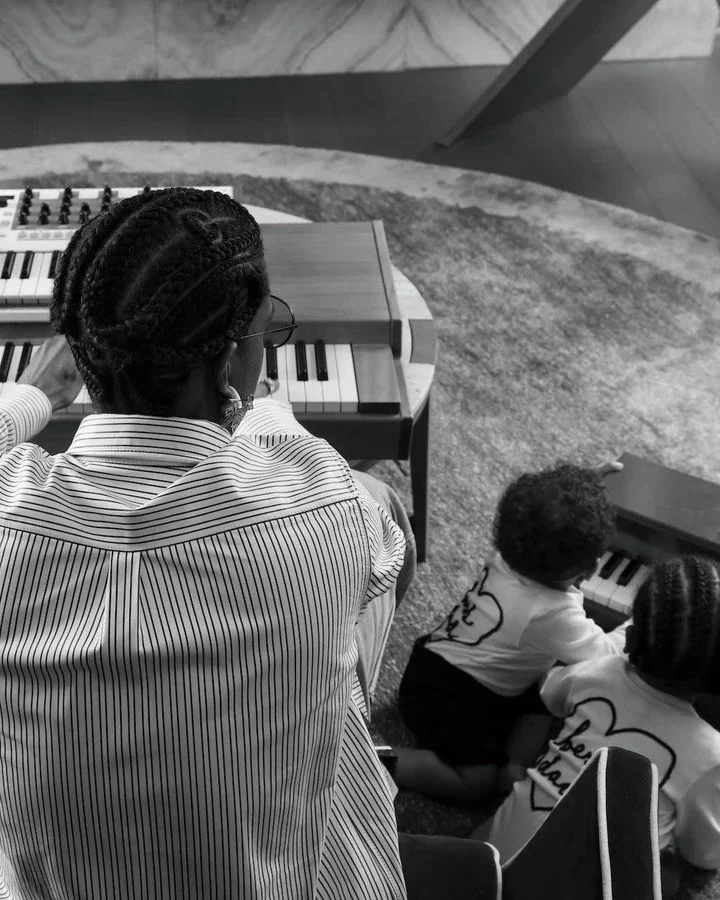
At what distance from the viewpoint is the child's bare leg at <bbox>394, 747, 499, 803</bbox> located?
1821 millimetres

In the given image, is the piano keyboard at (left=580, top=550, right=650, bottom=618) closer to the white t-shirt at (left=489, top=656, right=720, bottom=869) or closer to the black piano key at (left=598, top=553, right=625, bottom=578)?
the black piano key at (left=598, top=553, right=625, bottom=578)

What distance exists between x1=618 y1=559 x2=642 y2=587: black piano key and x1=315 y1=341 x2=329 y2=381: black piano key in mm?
697

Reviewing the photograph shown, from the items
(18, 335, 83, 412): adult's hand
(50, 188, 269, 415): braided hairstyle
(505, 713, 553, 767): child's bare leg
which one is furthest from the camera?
(505, 713, 553, 767): child's bare leg

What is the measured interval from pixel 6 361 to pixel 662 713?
1273 millimetres

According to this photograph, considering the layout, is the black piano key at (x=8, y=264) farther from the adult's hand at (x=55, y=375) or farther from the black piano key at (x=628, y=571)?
the black piano key at (x=628, y=571)

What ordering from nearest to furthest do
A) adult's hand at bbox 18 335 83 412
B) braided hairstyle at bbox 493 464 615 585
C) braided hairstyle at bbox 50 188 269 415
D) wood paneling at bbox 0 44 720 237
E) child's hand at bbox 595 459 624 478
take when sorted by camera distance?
braided hairstyle at bbox 50 188 269 415
adult's hand at bbox 18 335 83 412
braided hairstyle at bbox 493 464 615 585
child's hand at bbox 595 459 624 478
wood paneling at bbox 0 44 720 237

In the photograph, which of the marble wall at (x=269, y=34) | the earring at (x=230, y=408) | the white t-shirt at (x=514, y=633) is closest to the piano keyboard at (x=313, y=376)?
the white t-shirt at (x=514, y=633)

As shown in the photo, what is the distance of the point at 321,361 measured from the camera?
1.85 metres

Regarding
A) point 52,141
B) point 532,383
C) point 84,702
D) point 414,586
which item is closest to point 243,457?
point 84,702

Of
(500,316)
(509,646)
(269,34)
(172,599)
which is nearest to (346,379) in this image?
(509,646)

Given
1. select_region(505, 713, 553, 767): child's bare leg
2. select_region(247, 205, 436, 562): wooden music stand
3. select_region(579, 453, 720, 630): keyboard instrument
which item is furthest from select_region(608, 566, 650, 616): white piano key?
select_region(247, 205, 436, 562): wooden music stand

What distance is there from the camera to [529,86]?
398 centimetres

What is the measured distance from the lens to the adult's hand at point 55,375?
1.45 meters

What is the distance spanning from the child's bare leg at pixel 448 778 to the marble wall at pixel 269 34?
3.42m
